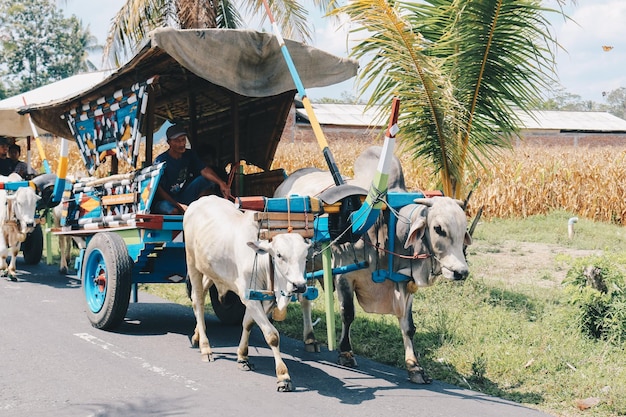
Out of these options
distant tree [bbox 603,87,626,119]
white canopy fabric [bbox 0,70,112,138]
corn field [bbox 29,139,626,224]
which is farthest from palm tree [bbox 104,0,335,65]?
distant tree [bbox 603,87,626,119]

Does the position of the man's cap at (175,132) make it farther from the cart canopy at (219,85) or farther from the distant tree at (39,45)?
the distant tree at (39,45)

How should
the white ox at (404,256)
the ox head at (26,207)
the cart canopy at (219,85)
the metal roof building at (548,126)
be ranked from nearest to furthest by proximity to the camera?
the white ox at (404,256), the cart canopy at (219,85), the ox head at (26,207), the metal roof building at (548,126)

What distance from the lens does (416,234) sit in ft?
20.1

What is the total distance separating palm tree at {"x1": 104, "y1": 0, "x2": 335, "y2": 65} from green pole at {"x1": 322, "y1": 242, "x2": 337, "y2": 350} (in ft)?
24.8

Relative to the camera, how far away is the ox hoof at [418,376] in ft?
20.6

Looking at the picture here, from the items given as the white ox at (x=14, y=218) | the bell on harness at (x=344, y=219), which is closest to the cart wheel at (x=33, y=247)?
the white ox at (x=14, y=218)

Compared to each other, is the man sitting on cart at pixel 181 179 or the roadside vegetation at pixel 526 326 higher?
the man sitting on cart at pixel 181 179

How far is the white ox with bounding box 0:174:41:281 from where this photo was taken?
10.6 metres

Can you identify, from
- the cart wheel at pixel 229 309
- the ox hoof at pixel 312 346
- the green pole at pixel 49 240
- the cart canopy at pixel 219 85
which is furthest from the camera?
the green pole at pixel 49 240

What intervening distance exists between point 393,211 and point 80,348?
3.28 meters

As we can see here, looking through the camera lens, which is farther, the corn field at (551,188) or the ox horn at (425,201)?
the corn field at (551,188)

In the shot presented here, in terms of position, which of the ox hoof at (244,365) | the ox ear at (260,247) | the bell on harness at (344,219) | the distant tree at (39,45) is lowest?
the ox hoof at (244,365)

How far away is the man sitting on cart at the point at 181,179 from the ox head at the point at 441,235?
2.55 meters

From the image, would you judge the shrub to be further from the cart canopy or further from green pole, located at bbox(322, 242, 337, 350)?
the cart canopy
